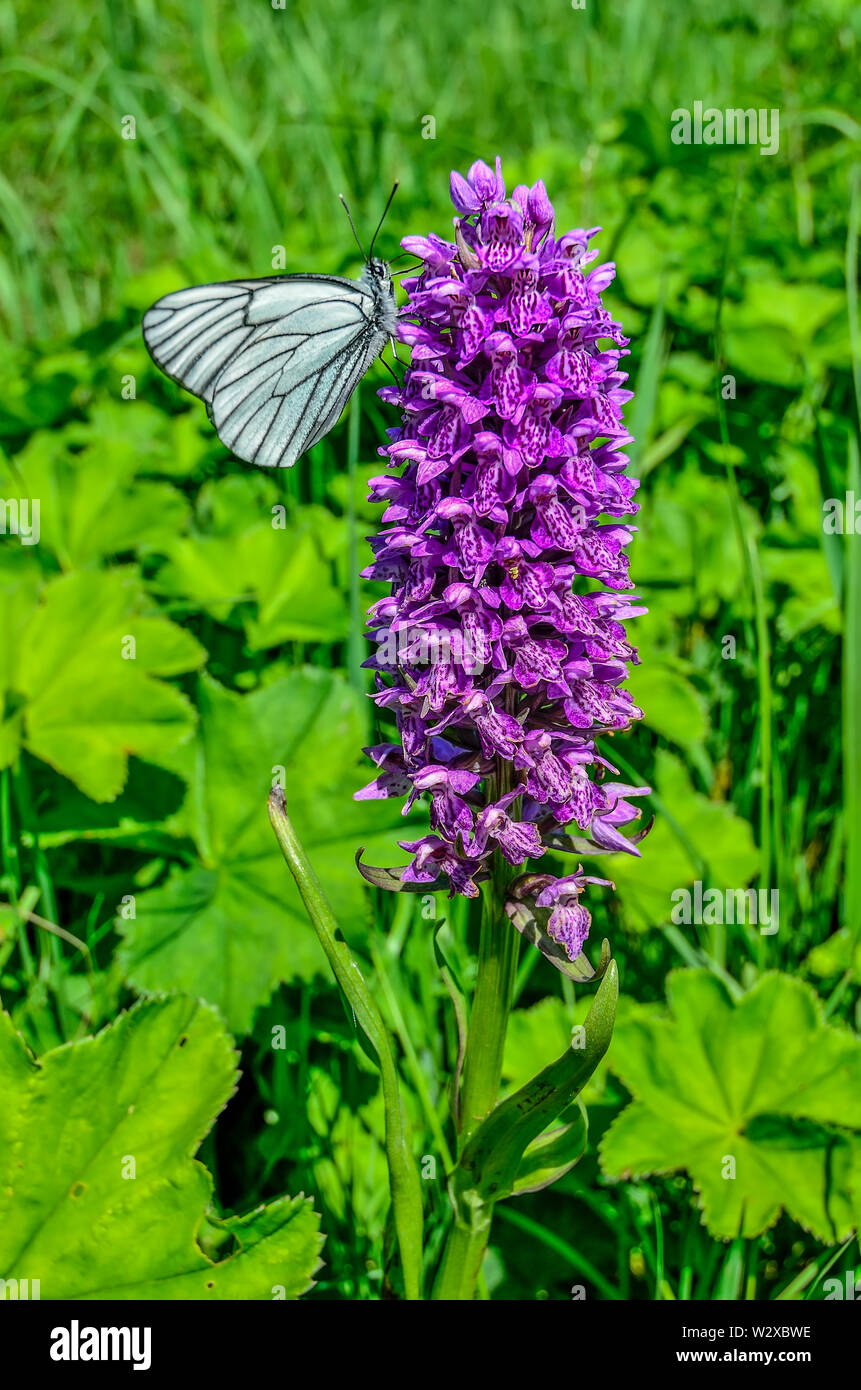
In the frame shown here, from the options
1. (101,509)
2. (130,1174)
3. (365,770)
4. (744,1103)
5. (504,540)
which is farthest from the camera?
(101,509)

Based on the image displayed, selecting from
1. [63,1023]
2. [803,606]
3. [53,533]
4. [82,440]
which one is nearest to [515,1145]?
[63,1023]

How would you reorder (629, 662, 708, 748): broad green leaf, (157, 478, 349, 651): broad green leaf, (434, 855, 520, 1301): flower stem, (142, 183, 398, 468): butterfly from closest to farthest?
(434, 855, 520, 1301): flower stem < (142, 183, 398, 468): butterfly < (629, 662, 708, 748): broad green leaf < (157, 478, 349, 651): broad green leaf

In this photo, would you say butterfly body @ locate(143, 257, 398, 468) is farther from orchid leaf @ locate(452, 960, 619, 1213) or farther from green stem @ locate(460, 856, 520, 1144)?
orchid leaf @ locate(452, 960, 619, 1213)

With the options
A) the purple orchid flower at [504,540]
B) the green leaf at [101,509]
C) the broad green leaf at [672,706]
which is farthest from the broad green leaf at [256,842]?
the green leaf at [101,509]

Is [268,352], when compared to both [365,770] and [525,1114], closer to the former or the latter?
[365,770]

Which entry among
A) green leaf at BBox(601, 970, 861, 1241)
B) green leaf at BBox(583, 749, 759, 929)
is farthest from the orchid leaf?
green leaf at BBox(583, 749, 759, 929)

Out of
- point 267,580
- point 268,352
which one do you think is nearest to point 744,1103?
point 267,580
